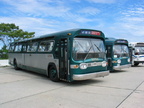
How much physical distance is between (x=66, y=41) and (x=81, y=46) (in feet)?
2.98

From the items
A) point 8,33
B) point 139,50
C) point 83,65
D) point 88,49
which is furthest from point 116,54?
point 8,33

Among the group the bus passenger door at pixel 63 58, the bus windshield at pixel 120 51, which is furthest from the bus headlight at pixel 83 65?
the bus windshield at pixel 120 51

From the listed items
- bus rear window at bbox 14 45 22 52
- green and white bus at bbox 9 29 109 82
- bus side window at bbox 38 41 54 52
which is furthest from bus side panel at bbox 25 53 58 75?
bus rear window at bbox 14 45 22 52

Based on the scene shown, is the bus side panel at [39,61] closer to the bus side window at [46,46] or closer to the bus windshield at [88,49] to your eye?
the bus side window at [46,46]

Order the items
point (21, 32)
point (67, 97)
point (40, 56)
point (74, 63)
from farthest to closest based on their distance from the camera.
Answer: point (21, 32) < point (40, 56) < point (74, 63) < point (67, 97)

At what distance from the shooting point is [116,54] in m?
12.5

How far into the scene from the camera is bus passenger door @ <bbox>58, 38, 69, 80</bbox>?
827cm

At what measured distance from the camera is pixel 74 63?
7.66 metres

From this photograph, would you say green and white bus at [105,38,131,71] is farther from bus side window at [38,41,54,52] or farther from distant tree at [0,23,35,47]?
distant tree at [0,23,35,47]

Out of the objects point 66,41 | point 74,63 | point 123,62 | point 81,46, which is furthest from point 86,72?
point 123,62

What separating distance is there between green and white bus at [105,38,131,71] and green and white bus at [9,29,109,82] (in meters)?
3.56

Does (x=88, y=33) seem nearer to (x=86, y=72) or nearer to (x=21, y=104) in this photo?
(x=86, y=72)

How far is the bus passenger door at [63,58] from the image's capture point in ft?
27.1

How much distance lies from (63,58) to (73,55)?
90cm
